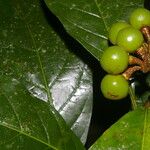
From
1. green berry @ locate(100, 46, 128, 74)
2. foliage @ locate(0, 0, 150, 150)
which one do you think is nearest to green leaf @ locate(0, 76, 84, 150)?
foliage @ locate(0, 0, 150, 150)

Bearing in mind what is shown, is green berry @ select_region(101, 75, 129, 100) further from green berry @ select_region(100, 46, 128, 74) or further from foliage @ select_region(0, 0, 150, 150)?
foliage @ select_region(0, 0, 150, 150)

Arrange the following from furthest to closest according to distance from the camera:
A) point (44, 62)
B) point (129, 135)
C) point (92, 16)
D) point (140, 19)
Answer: point (44, 62), point (92, 16), point (140, 19), point (129, 135)

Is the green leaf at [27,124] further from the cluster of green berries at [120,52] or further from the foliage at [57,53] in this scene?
the cluster of green berries at [120,52]

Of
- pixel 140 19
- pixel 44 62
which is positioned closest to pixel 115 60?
pixel 140 19

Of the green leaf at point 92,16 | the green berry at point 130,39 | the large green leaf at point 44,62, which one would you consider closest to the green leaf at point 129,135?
the green berry at point 130,39

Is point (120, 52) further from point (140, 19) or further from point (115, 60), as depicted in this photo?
point (140, 19)

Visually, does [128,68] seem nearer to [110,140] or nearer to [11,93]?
[110,140]

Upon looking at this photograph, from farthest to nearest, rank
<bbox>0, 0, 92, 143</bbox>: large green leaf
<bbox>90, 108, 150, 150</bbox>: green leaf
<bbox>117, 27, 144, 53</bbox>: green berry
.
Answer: <bbox>0, 0, 92, 143</bbox>: large green leaf
<bbox>117, 27, 144, 53</bbox>: green berry
<bbox>90, 108, 150, 150</bbox>: green leaf
